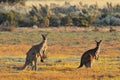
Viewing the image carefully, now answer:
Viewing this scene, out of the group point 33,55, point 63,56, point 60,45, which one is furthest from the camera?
point 60,45

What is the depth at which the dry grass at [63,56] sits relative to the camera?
67.0 ft

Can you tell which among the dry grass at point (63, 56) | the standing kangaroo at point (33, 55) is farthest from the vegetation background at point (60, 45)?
the standing kangaroo at point (33, 55)

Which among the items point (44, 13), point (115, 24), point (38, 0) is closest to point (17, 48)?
point (115, 24)

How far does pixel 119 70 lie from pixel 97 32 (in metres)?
25.9

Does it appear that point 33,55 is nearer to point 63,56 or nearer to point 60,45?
point 63,56

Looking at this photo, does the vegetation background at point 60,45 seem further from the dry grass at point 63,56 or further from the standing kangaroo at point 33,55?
the standing kangaroo at point 33,55

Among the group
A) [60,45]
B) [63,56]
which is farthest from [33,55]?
[60,45]

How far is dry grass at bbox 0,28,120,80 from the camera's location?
20.4 metres

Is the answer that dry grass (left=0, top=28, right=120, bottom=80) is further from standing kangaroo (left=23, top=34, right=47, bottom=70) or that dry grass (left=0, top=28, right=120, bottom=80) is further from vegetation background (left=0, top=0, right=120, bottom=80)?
standing kangaroo (left=23, top=34, right=47, bottom=70)

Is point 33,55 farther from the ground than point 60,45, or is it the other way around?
point 33,55

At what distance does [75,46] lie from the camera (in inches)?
1485

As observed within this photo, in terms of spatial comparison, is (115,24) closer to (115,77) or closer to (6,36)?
(6,36)

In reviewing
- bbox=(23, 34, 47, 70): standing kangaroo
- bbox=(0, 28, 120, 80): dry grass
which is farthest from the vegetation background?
bbox=(23, 34, 47, 70): standing kangaroo

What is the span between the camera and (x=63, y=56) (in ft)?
104
